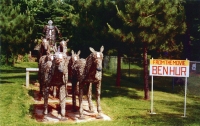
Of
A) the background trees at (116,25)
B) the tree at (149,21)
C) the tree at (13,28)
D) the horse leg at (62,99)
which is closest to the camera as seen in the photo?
the horse leg at (62,99)

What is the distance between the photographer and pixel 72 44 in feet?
79.2

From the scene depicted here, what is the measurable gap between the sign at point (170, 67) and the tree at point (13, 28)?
49.6ft

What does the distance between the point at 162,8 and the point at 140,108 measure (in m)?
5.00

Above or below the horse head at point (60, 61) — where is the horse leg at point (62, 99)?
below

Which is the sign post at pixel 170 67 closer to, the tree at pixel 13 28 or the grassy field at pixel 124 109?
the grassy field at pixel 124 109

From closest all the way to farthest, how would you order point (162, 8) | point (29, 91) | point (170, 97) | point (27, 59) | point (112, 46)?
point (162, 8), point (29, 91), point (170, 97), point (112, 46), point (27, 59)

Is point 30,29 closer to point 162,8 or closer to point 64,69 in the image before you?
point 162,8

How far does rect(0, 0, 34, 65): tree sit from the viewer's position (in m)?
23.9

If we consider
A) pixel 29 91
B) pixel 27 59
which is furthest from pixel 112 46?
pixel 27 59

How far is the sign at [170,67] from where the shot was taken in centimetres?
1194

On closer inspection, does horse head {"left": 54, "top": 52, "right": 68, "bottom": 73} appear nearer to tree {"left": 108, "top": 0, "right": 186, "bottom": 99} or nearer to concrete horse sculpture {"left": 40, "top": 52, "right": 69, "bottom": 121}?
concrete horse sculpture {"left": 40, "top": 52, "right": 69, "bottom": 121}

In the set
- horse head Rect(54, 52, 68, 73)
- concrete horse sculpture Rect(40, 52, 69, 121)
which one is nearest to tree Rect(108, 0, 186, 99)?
concrete horse sculpture Rect(40, 52, 69, 121)

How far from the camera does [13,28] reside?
973 inches

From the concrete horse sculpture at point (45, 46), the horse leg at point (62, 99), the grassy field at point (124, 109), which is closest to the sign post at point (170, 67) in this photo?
the grassy field at point (124, 109)
